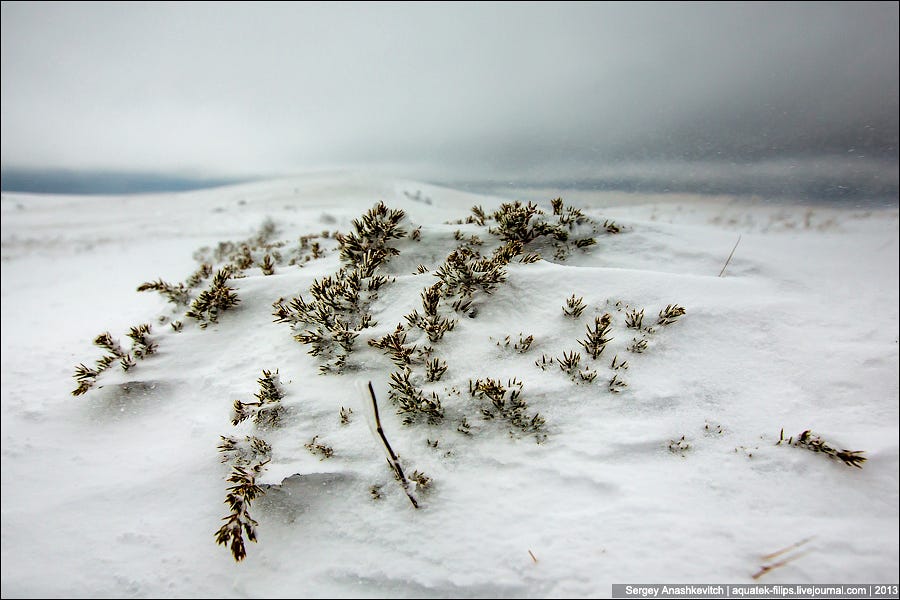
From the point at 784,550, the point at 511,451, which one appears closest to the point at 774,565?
the point at 784,550

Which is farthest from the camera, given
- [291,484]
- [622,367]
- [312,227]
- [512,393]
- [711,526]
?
[312,227]

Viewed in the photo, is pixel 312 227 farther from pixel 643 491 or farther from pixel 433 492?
pixel 643 491

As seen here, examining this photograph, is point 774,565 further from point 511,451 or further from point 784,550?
point 511,451

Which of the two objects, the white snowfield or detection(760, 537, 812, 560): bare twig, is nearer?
detection(760, 537, 812, 560): bare twig

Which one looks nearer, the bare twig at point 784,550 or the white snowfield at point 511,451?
the bare twig at point 784,550

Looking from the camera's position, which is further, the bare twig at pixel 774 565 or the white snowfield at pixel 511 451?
the white snowfield at pixel 511 451

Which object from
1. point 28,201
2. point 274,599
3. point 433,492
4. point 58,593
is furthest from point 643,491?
point 28,201

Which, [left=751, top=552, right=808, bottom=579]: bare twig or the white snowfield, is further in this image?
the white snowfield

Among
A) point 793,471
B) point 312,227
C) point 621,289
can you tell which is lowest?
point 793,471
